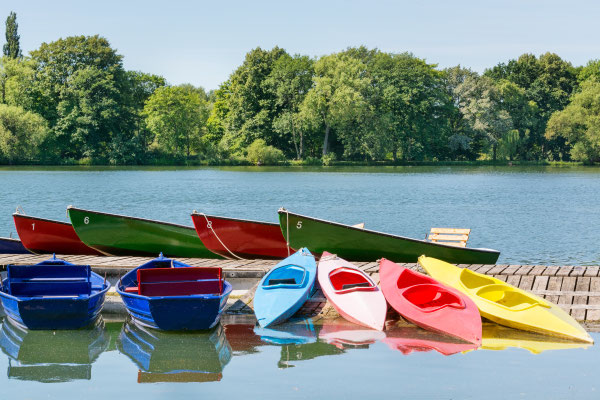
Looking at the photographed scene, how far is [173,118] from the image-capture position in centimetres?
7638

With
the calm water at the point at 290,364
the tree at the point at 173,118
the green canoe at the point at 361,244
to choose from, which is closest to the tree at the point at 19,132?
the tree at the point at 173,118

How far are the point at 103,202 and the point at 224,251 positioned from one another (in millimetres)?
24128

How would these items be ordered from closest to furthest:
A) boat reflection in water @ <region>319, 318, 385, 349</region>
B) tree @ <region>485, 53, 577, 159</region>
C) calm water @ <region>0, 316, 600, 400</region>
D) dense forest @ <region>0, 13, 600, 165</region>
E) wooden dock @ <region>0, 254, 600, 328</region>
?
calm water @ <region>0, 316, 600, 400</region> < boat reflection in water @ <region>319, 318, 385, 349</region> < wooden dock @ <region>0, 254, 600, 328</region> < dense forest @ <region>0, 13, 600, 165</region> < tree @ <region>485, 53, 577, 159</region>

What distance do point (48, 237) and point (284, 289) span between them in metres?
6.12

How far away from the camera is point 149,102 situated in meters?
77.3

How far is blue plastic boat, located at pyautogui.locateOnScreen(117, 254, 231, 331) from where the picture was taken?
9359mm

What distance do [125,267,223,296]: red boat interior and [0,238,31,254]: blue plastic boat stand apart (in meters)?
5.78

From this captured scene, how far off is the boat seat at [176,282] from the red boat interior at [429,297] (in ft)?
9.26

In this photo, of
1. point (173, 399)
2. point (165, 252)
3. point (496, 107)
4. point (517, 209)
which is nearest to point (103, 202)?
point (517, 209)

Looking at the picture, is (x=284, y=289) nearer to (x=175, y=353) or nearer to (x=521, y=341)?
A: (x=175, y=353)

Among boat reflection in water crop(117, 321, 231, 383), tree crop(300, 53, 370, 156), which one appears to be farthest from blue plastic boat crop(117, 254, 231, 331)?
tree crop(300, 53, 370, 156)

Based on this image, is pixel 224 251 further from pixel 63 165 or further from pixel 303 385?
pixel 63 165

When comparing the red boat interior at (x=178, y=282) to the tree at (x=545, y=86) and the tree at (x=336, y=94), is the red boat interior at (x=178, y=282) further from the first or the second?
the tree at (x=545, y=86)

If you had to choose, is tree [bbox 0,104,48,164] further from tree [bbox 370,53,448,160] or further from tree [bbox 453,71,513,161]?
tree [bbox 453,71,513,161]
